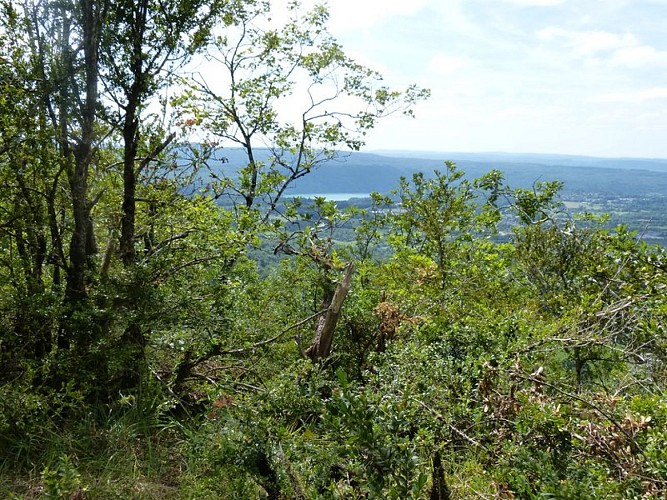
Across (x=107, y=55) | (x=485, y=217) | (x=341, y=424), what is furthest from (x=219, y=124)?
(x=341, y=424)

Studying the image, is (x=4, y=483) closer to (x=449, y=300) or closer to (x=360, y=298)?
(x=360, y=298)

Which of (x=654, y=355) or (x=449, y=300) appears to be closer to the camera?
(x=654, y=355)

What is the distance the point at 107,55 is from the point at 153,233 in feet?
5.15

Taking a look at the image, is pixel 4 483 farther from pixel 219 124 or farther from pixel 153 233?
pixel 219 124

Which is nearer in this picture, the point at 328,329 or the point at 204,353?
the point at 204,353

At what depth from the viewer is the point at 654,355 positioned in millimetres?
3453

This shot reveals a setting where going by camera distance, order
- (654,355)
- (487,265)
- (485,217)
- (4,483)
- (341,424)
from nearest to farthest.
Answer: (341,424) < (4,483) < (654,355) < (487,265) < (485,217)

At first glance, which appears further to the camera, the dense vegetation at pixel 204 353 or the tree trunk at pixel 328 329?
the tree trunk at pixel 328 329

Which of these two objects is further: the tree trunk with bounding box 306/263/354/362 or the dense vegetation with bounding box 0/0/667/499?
the tree trunk with bounding box 306/263/354/362

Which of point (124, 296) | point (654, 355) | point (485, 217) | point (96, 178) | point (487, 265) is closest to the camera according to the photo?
point (654, 355)

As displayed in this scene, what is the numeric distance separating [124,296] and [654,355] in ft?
12.5

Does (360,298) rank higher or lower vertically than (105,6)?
lower

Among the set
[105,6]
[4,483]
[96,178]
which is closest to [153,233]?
[96,178]

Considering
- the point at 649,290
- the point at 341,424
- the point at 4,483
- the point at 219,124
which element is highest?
the point at 219,124
